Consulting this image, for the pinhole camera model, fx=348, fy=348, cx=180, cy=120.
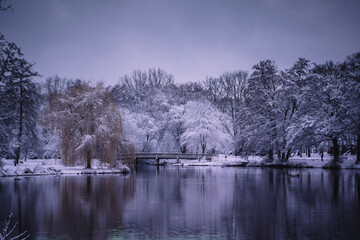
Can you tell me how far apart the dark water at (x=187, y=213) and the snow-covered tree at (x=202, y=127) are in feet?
117

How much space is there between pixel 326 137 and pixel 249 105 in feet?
43.1

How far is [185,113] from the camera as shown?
61.6 m

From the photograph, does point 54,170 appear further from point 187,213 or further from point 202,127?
point 202,127

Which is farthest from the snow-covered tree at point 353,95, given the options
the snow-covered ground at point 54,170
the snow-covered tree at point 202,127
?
the snow-covered ground at point 54,170

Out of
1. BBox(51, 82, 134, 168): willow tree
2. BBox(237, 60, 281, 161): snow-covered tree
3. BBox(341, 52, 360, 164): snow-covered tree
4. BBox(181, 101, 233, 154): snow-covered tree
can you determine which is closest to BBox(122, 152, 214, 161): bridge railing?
BBox(181, 101, 233, 154): snow-covered tree

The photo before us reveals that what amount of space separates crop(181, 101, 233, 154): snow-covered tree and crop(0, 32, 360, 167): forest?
6.9 inches

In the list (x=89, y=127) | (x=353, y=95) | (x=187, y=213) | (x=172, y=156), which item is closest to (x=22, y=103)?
(x=89, y=127)

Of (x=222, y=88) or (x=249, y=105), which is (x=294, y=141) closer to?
(x=249, y=105)

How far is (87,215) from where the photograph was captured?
14.6 meters

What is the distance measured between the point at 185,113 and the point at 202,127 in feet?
15.1

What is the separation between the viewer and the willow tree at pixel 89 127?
121ft

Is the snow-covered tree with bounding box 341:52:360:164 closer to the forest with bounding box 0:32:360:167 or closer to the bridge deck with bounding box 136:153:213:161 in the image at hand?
the forest with bounding box 0:32:360:167

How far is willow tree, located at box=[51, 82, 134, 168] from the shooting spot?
1447 inches

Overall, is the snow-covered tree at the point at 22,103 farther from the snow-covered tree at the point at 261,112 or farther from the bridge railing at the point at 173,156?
the snow-covered tree at the point at 261,112
